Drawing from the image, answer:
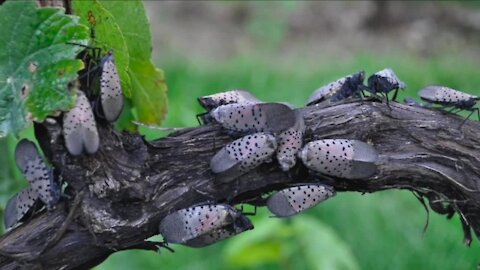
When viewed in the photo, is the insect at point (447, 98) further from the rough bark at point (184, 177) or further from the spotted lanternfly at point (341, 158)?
the spotted lanternfly at point (341, 158)

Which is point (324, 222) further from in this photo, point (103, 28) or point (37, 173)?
point (37, 173)

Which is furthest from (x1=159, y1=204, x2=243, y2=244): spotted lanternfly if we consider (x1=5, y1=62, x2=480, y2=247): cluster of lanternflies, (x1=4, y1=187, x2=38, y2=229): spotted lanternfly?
(x1=4, y1=187, x2=38, y2=229): spotted lanternfly

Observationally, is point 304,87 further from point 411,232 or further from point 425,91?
point 425,91

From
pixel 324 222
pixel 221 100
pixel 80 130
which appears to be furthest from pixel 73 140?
pixel 324 222

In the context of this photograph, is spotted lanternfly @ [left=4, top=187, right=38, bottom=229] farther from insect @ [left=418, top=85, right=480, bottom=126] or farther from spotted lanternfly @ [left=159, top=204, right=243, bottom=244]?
insect @ [left=418, top=85, right=480, bottom=126]

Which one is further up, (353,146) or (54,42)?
(54,42)

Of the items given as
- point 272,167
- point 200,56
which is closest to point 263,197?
point 272,167

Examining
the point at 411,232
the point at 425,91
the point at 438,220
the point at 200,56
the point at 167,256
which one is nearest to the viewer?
the point at 425,91
